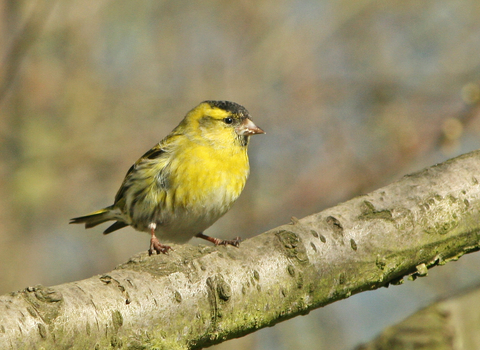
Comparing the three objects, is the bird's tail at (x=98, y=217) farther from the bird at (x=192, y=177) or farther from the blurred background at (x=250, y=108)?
the blurred background at (x=250, y=108)

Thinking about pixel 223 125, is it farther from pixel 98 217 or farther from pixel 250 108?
pixel 250 108

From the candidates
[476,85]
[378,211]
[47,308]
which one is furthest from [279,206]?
[47,308]

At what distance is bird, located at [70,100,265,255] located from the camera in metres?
4.41

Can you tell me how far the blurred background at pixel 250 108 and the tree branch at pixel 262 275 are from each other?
341cm

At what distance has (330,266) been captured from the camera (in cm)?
264

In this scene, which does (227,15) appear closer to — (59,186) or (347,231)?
(59,186)

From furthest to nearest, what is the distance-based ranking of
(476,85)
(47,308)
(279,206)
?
(279,206) → (476,85) → (47,308)

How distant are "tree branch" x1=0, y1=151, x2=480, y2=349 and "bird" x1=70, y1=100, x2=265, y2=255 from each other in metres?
1.60

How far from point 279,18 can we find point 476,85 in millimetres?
5338

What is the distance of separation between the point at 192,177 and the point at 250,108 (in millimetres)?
3753

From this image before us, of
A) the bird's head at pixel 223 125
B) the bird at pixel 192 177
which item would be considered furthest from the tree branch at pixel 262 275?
the bird's head at pixel 223 125

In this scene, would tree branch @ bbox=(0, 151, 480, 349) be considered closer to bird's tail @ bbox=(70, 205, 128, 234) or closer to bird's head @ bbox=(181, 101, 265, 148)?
bird's head @ bbox=(181, 101, 265, 148)

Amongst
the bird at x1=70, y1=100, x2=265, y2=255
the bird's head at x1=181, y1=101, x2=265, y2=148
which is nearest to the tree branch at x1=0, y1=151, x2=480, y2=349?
the bird at x1=70, y1=100, x2=265, y2=255

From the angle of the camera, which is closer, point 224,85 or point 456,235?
point 456,235
